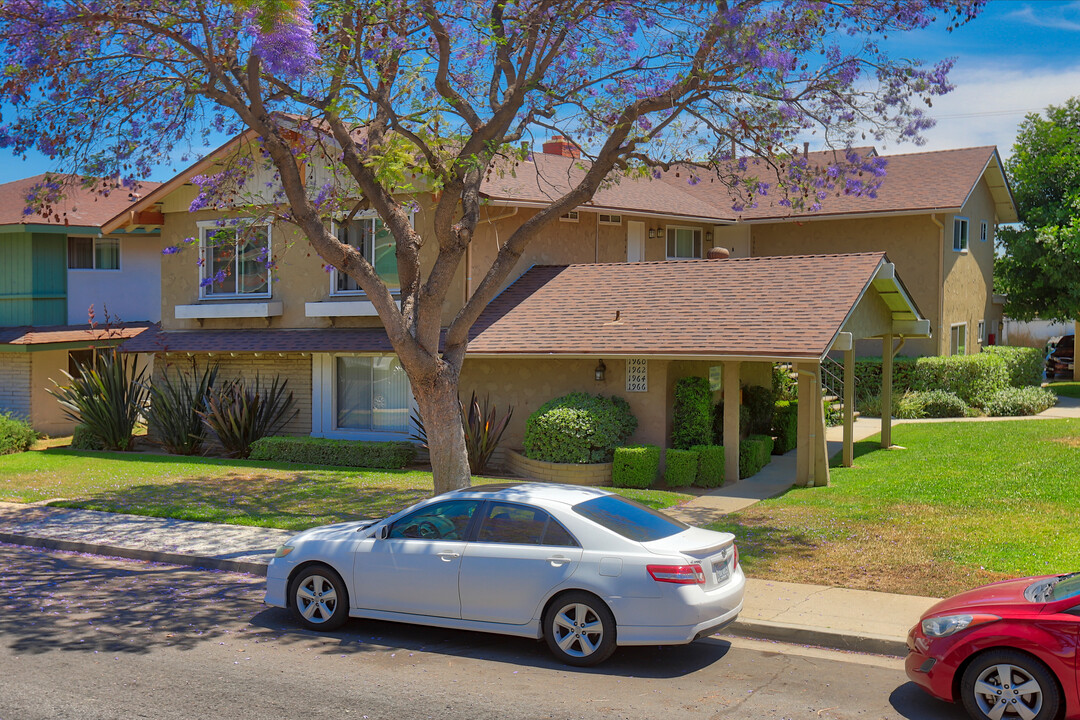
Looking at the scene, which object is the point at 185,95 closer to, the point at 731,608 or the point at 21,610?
the point at 21,610

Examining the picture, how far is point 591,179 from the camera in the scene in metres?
13.0

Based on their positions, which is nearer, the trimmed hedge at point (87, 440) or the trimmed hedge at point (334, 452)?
the trimmed hedge at point (334, 452)

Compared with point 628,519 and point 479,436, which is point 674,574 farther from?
point 479,436

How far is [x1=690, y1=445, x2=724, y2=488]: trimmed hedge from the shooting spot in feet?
53.7

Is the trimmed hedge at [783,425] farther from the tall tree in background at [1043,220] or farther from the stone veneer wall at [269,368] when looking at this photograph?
the tall tree in background at [1043,220]

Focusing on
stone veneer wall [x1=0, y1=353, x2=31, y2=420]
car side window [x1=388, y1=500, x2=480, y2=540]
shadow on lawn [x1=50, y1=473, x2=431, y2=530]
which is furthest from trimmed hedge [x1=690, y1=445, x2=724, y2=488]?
stone veneer wall [x1=0, y1=353, x2=31, y2=420]

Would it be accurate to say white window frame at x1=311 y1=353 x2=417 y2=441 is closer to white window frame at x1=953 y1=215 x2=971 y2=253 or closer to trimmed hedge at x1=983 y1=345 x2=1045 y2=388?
white window frame at x1=953 y1=215 x2=971 y2=253

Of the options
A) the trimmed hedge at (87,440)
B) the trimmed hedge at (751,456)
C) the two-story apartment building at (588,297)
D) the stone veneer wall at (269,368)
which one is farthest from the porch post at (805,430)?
the trimmed hedge at (87,440)

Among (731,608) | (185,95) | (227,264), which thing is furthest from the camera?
(227,264)

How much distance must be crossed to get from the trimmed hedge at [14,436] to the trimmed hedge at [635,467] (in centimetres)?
1426

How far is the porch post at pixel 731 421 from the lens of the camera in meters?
16.3

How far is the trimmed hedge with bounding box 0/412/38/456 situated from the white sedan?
52.7 ft

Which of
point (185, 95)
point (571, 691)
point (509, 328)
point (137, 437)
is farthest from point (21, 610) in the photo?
point (137, 437)

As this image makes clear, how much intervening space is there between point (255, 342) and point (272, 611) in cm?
1275
